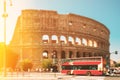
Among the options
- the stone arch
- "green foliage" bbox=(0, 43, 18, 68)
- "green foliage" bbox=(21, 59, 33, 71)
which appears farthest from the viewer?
the stone arch

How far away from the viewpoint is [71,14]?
8594 centimetres

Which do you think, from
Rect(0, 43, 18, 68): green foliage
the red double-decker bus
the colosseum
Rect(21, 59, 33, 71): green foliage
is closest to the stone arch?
the colosseum

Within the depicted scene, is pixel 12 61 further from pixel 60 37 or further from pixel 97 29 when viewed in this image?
pixel 97 29

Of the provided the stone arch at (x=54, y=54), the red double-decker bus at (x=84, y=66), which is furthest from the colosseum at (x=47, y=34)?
the red double-decker bus at (x=84, y=66)

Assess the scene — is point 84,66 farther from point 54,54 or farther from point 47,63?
point 54,54

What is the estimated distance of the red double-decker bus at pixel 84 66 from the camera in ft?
161

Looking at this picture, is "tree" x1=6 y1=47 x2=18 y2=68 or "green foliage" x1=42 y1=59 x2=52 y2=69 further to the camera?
"tree" x1=6 y1=47 x2=18 y2=68

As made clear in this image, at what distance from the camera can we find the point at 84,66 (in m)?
50.9

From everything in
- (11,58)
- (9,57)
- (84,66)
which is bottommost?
(84,66)

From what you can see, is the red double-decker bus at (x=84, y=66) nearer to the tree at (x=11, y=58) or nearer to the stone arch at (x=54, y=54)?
the stone arch at (x=54, y=54)

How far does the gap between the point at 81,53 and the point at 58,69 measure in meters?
11.7

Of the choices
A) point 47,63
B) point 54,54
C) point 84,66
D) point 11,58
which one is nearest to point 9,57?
point 11,58

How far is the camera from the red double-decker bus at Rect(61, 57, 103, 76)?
1930 inches

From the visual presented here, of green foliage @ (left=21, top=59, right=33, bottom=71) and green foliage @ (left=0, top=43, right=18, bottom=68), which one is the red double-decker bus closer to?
green foliage @ (left=21, top=59, right=33, bottom=71)
